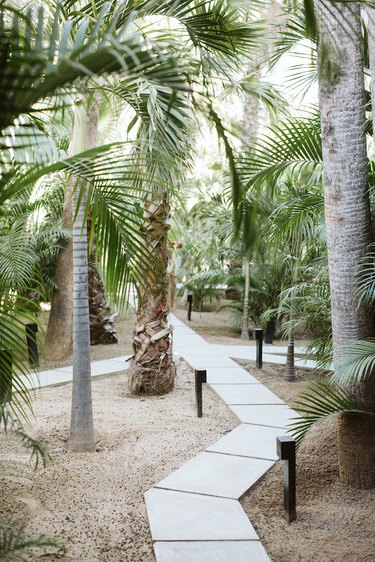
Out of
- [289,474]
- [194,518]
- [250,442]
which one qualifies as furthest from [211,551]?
[250,442]

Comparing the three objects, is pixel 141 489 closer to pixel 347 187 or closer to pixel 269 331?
pixel 347 187

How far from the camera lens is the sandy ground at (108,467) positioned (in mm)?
3529

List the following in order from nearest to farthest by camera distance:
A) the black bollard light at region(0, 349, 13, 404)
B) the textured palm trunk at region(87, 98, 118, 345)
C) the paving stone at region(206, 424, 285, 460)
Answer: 1. the black bollard light at region(0, 349, 13, 404)
2. the paving stone at region(206, 424, 285, 460)
3. the textured palm trunk at region(87, 98, 118, 345)

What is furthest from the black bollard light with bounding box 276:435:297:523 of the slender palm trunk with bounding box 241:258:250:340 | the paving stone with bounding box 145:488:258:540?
the slender palm trunk with bounding box 241:258:250:340

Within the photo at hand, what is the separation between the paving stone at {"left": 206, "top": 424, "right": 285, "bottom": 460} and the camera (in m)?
4.95

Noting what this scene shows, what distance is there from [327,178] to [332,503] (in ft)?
6.48

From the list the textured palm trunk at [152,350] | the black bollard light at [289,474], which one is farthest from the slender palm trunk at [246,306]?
the black bollard light at [289,474]

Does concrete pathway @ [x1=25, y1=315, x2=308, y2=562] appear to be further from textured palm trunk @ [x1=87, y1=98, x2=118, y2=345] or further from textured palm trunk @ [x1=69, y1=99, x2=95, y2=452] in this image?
textured palm trunk @ [x1=87, y1=98, x2=118, y2=345]

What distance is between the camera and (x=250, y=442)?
522 cm

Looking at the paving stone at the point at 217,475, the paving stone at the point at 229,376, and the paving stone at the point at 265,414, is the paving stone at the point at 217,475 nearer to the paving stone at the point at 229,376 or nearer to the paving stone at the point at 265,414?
the paving stone at the point at 265,414

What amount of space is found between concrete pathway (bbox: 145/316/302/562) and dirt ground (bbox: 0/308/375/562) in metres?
0.09

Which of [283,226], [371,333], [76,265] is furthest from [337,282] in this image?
[76,265]

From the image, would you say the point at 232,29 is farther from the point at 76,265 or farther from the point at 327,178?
the point at 76,265

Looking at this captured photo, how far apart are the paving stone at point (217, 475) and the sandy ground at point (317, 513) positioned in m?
0.08
